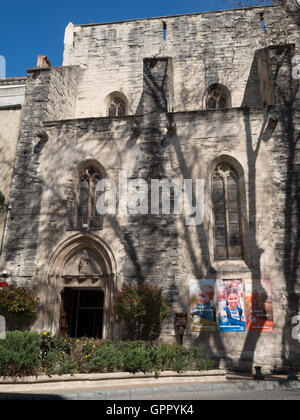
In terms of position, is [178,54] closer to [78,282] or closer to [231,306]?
[78,282]

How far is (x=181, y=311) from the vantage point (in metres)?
10.4

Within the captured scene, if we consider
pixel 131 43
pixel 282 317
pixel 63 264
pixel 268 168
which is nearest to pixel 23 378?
pixel 63 264

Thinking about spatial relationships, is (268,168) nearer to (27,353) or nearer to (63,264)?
(63,264)

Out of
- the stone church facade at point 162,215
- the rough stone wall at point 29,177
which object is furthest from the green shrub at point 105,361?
the rough stone wall at point 29,177

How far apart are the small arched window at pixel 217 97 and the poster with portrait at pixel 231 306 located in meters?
8.48

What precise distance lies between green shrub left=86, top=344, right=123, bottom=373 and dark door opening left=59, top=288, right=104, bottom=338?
354 centimetres

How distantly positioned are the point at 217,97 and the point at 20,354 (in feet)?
42.6

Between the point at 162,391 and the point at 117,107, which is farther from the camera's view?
the point at 117,107

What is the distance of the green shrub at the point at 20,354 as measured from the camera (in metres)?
7.00

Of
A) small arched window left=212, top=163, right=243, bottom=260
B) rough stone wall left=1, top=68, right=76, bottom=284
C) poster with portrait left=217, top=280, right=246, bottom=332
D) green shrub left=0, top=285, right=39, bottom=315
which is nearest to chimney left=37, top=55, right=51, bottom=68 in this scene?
rough stone wall left=1, top=68, right=76, bottom=284

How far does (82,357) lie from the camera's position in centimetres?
797

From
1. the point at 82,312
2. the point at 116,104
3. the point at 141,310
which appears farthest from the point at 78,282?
the point at 116,104

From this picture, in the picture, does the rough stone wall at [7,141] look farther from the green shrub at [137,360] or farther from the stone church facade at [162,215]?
the green shrub at [137,360]

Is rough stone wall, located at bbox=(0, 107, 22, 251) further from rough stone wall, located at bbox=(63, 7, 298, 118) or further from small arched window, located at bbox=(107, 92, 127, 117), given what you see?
small arched window, located at bbox=(107, 92, 127, 117)
